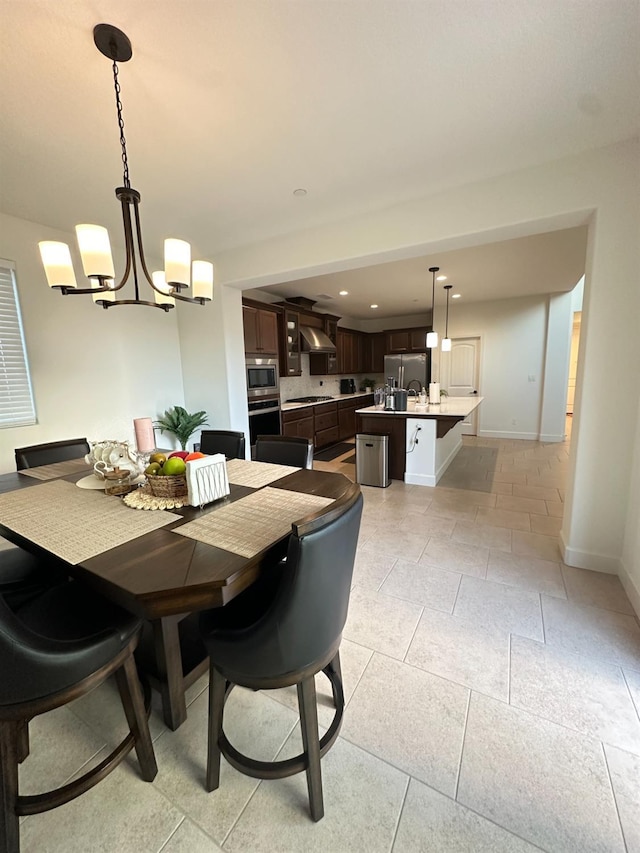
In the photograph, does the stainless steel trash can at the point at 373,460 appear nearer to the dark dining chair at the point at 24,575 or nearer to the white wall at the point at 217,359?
the white wall at the point at 217,359

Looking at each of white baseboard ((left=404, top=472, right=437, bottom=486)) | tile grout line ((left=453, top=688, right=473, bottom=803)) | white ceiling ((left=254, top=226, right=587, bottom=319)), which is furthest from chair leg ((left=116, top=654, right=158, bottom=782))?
white ceiling ((left=254, top=226, right=587, bottom=319))

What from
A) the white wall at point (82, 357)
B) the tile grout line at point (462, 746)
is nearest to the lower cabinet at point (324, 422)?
the white wall at point (82, 357)

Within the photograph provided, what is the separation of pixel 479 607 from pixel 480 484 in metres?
2.35

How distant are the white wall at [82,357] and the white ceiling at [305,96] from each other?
50cm

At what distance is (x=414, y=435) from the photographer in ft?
13.5

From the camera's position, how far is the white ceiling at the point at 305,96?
1303 millimetres

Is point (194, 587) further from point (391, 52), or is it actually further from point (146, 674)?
point (391, 52)

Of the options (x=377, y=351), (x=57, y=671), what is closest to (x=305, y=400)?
(x=377, y=351)

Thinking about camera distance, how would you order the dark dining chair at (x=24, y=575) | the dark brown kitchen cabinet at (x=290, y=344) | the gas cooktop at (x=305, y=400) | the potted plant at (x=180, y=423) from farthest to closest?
1. the gas cooktop at (x=305, y=400)
2. the dark brown kitchen cabinet at (x=290, y=344)
3. the potted plant at (x=180, y=423)
4. the dark dining chair at (x=24, y=575)

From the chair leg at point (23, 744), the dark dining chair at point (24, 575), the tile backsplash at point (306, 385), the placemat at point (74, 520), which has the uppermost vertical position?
the tile backsplash at point (306, 385)

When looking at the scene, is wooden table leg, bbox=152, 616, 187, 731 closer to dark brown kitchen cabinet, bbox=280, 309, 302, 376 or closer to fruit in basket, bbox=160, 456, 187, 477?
fruit in basket, bbox=160, 456, 187, 477

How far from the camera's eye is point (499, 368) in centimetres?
662

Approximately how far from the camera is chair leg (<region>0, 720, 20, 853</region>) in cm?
95

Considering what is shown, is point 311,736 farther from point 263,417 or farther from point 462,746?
point 263,417
